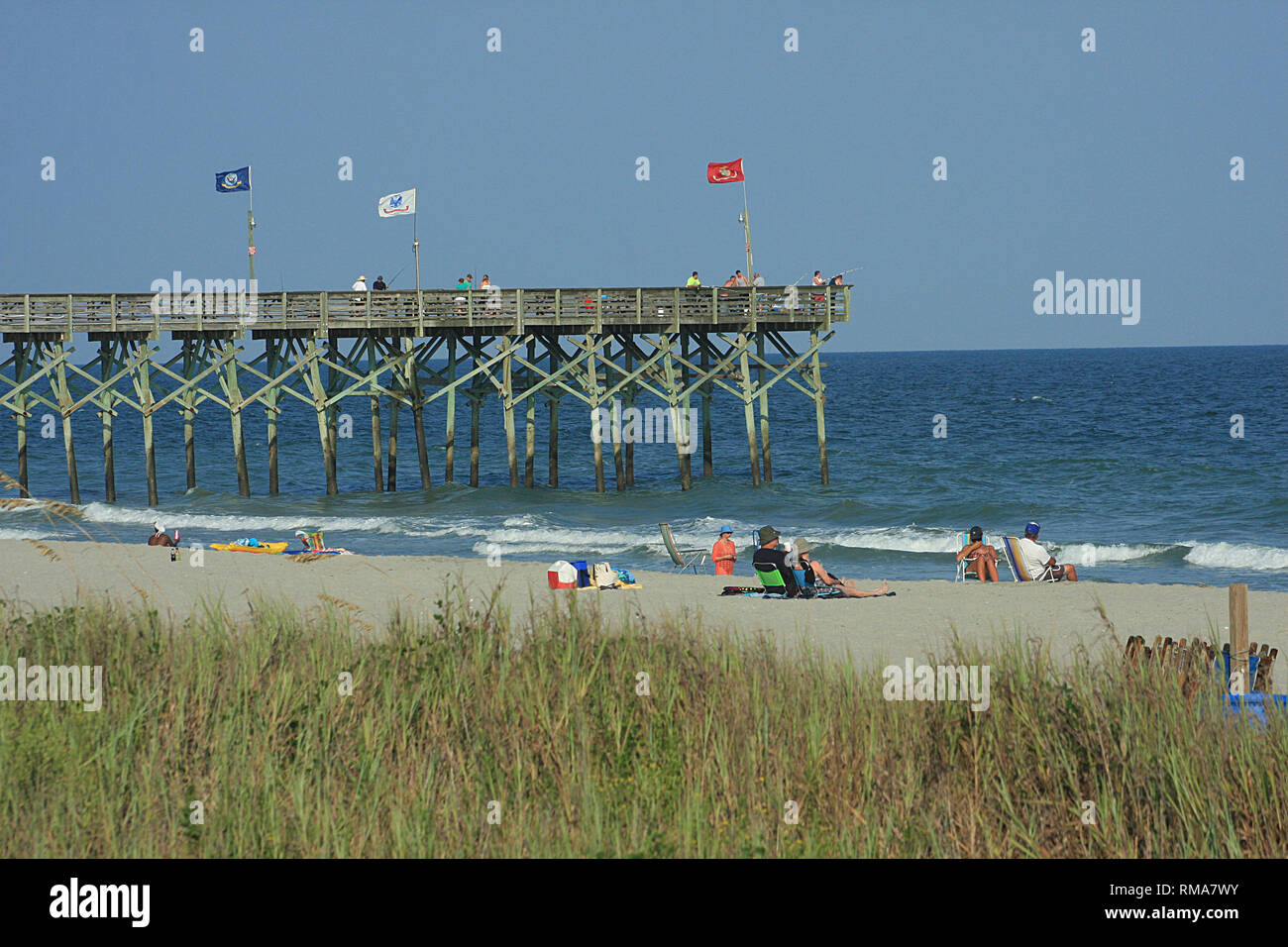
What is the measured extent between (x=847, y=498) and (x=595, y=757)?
82.4 ft

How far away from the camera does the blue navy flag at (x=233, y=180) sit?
28.0 m

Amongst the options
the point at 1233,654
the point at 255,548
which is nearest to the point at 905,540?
the point at 255,548

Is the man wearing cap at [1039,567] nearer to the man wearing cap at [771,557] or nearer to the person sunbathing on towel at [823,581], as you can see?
the person sunbathing on towel at [823,581]

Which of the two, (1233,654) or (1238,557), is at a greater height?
(1233,654)

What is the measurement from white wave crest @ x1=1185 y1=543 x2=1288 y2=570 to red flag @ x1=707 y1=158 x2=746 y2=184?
510 inches

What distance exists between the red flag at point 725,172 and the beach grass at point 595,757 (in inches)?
888

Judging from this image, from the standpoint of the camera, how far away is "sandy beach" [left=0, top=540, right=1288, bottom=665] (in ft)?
39.3

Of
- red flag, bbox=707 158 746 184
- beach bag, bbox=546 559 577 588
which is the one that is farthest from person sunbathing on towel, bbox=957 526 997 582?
red flag, bbox=707 158 746 184

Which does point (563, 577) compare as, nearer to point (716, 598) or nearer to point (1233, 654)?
point (716, 598)

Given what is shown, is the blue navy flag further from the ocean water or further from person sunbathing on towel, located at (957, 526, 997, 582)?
person sunbathing on towel, located at (957, 526, 997, 582)

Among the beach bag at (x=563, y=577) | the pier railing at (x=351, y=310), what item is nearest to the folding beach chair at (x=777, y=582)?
the beach bag at (x=563, y=577)

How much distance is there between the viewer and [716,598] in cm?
1470
